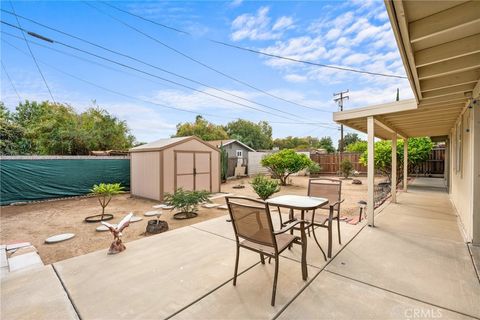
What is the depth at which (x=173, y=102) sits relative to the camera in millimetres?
16469

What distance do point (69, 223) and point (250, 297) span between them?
4.98 meters

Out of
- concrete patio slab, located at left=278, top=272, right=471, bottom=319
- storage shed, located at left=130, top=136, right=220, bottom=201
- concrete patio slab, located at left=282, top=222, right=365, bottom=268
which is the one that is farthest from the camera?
storage shed, located at left=130, top=136, right=220, bottom=201

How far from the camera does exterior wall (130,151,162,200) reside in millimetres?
7246

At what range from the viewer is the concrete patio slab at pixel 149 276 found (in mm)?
1810

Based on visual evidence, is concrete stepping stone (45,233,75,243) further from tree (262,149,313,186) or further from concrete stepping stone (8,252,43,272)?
tree (262,149,313,186)

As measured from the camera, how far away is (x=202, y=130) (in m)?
27.7

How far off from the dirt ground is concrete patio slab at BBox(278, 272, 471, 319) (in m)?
3.14

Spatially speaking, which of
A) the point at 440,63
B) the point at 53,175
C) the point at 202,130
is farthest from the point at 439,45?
the point at 202,130

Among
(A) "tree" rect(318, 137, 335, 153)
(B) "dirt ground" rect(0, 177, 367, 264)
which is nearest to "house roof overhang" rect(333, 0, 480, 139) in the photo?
(B) "dirt ground" rect(0, 177, 367, 264)

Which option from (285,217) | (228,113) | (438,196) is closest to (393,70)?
(438,196)

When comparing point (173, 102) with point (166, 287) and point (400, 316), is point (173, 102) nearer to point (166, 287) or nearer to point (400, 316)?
point (166, 287)

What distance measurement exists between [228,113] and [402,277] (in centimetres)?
2275

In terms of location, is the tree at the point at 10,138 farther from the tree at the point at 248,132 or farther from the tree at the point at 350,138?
the tree at the point at 350,138

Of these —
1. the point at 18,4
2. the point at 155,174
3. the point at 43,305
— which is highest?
the point at 18,4
